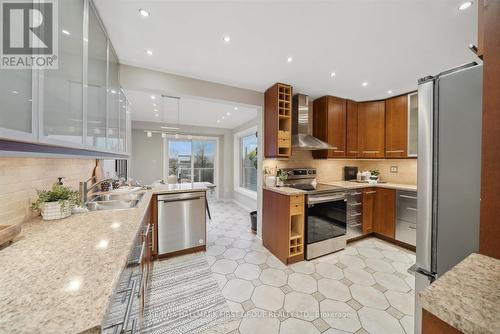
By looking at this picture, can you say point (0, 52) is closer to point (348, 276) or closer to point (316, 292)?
point (316, 292)

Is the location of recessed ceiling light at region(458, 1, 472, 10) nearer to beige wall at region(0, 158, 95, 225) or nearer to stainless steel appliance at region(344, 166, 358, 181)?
stainless steel appliance at region(344, 166, 358, 181)

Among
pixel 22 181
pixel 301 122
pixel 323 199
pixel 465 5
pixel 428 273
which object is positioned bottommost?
pixel 428 273

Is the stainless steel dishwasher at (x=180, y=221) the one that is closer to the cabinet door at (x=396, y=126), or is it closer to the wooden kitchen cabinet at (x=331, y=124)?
the wooden kitchen cabinet at (x=331, y=124)

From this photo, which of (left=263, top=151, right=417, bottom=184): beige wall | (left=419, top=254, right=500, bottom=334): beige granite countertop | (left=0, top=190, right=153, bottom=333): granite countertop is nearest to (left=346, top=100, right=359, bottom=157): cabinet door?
(left=263, top=151, right=417, bottom=184): beige wall

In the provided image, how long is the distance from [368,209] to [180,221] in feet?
10.2

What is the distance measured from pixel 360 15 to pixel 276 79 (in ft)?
3.98

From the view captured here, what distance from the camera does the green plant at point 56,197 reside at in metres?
1.21

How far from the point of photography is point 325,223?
254 centimetres

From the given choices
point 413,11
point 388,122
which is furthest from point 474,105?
point 388,122

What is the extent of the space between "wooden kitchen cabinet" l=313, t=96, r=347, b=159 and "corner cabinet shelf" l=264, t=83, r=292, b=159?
874 mm

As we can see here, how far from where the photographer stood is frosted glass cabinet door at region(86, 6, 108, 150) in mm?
1282

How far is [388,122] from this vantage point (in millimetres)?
3188

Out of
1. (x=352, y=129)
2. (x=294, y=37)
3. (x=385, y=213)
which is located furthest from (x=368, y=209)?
(x=294, y=37)

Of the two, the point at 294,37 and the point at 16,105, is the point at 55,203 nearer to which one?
the point at 16,105
